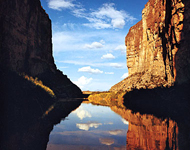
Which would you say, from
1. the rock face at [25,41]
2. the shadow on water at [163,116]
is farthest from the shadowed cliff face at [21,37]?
the shadow on water at [163,116]

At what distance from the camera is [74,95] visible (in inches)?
2623

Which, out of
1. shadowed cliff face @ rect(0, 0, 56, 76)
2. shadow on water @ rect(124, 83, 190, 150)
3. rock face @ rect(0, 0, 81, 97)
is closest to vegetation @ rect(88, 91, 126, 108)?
shadow on water @ rect(124, 83, 190, 150)

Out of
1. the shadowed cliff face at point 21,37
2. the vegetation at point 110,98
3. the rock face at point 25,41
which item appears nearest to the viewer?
the shadowed cliff face at point 21,37

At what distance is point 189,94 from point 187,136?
1747 centimetres

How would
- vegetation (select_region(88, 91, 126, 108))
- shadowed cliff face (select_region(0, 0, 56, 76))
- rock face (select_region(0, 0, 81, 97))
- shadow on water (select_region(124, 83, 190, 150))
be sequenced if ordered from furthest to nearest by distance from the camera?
1. vegetation (select_region(88, 91, 126, 108))
2. rock face (select_region(0, 0, 81, 97))
3. shadowed cliff face (select_region(0, 0, 56, 76))
4. shadow on water (select_region(124, 83, 190, 150))

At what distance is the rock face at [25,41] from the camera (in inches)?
1204

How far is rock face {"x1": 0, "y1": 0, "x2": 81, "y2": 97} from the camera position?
30578 millimetres

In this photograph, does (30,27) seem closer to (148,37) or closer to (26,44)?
(26,44)

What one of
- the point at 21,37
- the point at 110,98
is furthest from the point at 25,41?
the point at 110,98

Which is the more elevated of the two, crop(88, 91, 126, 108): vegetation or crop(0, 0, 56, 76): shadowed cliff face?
crop(0, 0, 56, 76): shadowed cliff face

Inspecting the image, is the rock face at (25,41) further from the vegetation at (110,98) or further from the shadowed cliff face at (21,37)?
the vegetation at (110,98)

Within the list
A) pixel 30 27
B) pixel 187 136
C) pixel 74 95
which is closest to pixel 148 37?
pixel 74 95

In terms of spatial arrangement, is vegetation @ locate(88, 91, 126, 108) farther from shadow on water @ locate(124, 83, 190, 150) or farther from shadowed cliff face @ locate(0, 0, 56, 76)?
shadowed cliff face @ locate(0, 0, 56, 76)

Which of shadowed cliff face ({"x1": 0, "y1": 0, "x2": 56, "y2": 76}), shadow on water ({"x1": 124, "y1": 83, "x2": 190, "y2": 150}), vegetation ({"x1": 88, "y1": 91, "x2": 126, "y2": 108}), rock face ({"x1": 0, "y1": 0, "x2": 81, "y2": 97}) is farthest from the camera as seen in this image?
vegetation ({"x1": 88, "y1": 91, "x2": 126, "y2": 108})
